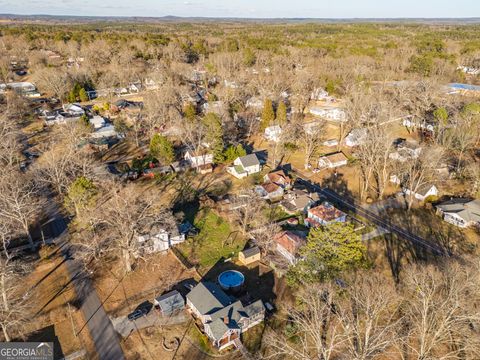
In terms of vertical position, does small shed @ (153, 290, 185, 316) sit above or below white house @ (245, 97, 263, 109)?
below

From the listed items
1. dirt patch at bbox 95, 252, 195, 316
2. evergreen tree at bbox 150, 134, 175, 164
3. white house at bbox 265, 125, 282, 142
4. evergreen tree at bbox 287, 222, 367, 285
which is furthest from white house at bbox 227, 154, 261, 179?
evergreen tree at bbox 287, 222, 367, 285

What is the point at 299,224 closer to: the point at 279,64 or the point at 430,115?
the point at 430,115

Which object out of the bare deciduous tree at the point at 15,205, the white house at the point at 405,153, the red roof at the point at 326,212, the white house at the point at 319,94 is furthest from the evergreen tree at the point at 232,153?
the white house at the point at 319,94

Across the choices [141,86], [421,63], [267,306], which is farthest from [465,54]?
[267,306]

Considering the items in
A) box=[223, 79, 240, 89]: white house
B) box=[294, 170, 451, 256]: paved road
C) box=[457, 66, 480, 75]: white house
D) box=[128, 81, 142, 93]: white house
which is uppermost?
box=[457, 66, 480, 75]: white house

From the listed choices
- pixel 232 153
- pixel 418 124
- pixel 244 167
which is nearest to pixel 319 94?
pixel 418 124

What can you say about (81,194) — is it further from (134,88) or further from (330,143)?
(134,88)

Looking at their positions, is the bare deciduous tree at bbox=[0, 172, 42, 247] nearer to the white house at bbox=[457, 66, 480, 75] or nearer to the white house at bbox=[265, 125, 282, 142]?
the white house at bbox=[265, 125, 282, 142]
